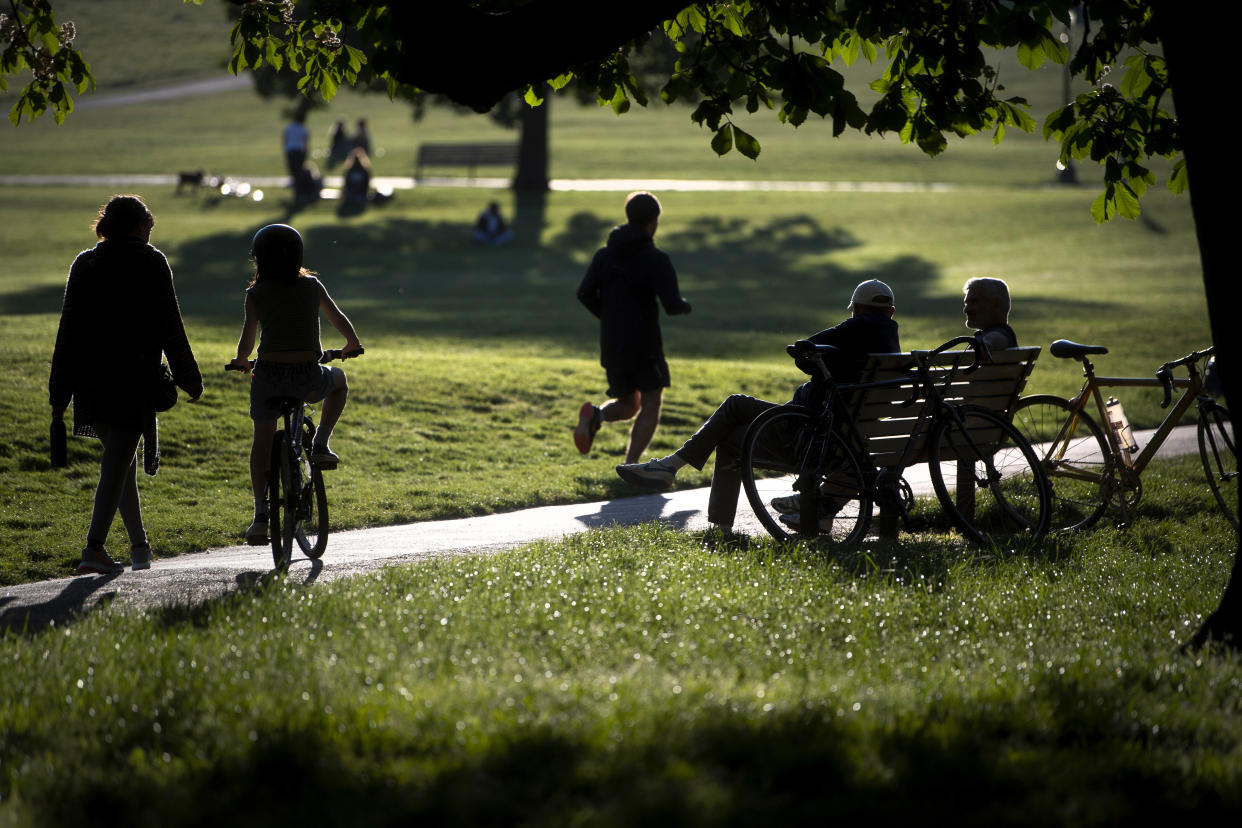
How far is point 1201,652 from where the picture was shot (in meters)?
4.97

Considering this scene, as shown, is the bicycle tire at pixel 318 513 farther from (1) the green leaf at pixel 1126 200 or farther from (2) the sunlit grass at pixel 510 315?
(1) the green leaf at pixel 1126 200

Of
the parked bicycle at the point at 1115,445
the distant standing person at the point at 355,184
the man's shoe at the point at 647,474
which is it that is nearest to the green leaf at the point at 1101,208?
the parked bicycle at the point at 1115,445

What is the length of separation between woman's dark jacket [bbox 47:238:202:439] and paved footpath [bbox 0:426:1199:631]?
2.91 feet

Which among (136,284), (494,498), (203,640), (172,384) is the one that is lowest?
(494,498)

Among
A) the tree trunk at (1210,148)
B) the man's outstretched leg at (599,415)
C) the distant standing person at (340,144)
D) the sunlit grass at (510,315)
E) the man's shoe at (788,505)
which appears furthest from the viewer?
the distant standing person at (340,144)

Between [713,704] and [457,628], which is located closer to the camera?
[713,704]

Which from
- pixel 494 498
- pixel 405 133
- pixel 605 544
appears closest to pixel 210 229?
pixel 494 498

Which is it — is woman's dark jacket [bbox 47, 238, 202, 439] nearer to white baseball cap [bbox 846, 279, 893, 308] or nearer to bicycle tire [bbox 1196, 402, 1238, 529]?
white baseball cap [bbox 846, 279, 893, 308]

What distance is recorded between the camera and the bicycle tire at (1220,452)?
8.00 metres

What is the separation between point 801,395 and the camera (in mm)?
7801

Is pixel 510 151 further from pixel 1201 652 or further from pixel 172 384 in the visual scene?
pixel 1201 652

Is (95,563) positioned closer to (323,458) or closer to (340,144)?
(323,458)

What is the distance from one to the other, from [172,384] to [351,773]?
4057 mm

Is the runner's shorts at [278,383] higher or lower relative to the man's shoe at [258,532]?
higher
